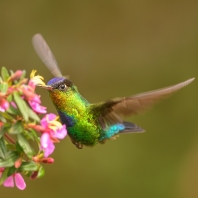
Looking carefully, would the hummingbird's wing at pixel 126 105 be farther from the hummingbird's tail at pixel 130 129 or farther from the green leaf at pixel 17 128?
the green leaf at pixel 17 128

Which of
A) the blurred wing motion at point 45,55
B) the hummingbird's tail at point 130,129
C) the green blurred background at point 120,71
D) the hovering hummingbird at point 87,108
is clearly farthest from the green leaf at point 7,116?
the green blurred background at point 120,71

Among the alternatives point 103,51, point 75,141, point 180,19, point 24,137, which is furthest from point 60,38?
point 24,137

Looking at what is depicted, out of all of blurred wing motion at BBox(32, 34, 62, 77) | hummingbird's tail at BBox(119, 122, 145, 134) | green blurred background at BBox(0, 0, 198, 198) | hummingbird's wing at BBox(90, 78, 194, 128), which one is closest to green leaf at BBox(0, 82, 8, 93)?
hummingbird's wing at BBox(90, 78, 194, 128)

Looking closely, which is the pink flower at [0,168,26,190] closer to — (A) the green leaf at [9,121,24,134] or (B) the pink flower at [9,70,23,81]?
(A) the green leaf at [9,121,24,134]

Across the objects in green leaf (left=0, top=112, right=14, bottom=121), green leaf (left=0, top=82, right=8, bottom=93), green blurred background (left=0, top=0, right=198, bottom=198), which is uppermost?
green leaf (left=0, top=82, right=8, bottom=93)

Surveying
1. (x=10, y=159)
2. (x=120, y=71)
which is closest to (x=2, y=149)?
(x=10, y=159)

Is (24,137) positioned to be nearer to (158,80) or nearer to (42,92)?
(42,92)
